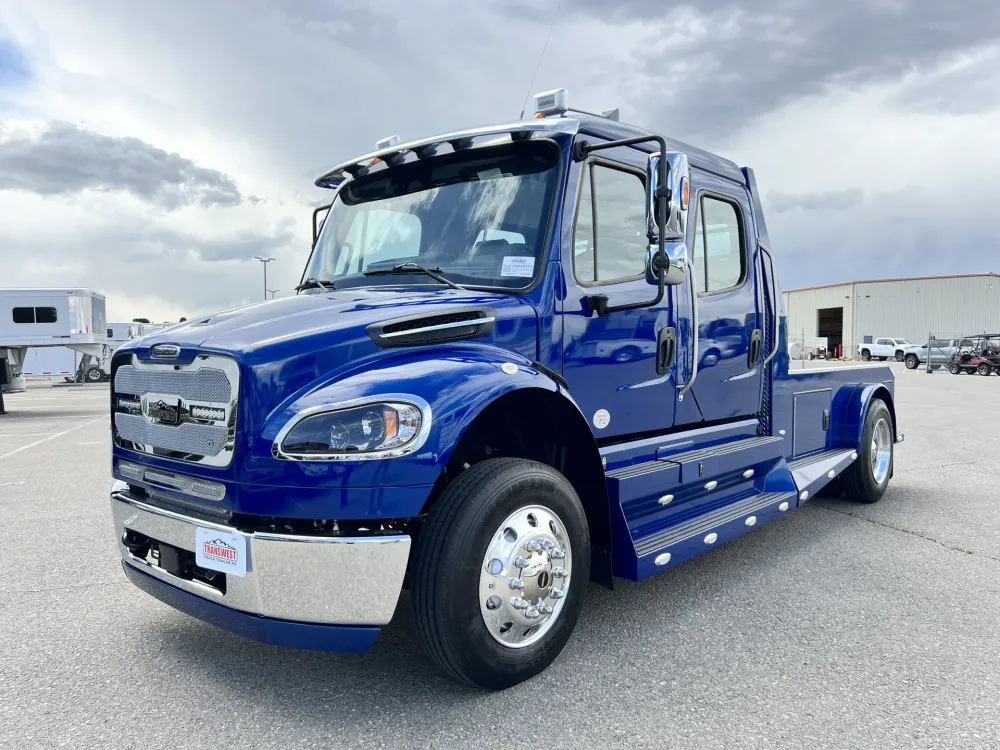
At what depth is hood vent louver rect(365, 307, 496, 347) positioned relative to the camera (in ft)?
9.21

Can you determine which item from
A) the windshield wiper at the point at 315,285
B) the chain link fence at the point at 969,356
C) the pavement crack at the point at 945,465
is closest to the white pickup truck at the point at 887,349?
the chain link fence at the point at 969,356

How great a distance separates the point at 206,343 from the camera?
2734 millimetres

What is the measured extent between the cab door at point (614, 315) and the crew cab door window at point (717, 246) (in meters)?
0.59

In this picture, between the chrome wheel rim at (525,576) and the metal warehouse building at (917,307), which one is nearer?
the chrome wheel rim at (525,576)

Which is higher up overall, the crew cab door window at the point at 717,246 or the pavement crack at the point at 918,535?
the crew cab door window at the point at 717,246

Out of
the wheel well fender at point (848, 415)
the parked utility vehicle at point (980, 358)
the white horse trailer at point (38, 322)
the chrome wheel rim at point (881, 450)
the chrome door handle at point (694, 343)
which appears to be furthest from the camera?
the parked utility vehicle at point (980, 358)

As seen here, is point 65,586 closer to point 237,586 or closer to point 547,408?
point 237,586

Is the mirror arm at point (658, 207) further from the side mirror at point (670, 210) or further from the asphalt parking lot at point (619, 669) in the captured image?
Answer: the asphalt parking lot at point (619, 669)

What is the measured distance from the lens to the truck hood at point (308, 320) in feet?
8.70

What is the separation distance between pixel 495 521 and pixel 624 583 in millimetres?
1760

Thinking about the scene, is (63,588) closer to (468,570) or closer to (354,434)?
(354,434)

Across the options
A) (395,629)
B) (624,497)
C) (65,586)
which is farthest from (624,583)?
(65,586)

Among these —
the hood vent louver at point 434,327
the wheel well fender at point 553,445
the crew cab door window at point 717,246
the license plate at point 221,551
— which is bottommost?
the license plate at point 221,551

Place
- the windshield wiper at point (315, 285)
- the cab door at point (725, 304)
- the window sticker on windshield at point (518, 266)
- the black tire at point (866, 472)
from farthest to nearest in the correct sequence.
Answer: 1. the black tire at point (866, 472)
2. the cab door at point (725, 304)
3. the windshield wiper at point (315, 285)
4. the window sticker on windshield at point (518, 266)
